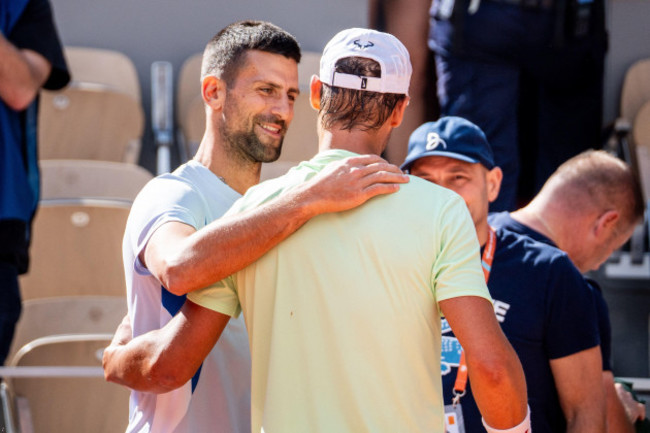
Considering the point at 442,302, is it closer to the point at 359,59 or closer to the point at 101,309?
the point at 359,59

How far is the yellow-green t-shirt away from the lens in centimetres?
152

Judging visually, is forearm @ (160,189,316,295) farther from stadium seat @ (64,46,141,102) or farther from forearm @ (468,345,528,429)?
stadium seat @ (64,46,141,102)

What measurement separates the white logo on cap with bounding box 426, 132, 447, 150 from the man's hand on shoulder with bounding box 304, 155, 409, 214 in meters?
0.92

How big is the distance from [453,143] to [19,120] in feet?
5.65

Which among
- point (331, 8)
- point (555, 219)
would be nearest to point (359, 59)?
point (555, 219)

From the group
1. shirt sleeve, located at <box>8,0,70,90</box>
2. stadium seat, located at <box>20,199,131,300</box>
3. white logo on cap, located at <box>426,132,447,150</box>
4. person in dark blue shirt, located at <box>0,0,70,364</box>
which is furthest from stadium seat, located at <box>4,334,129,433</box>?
white logo on cap, located at <box>426,132,447,150</box>

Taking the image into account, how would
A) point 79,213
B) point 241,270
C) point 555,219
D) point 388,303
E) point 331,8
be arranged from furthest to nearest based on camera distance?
point 331,8, point 79,213, point 555,219, point 241,270, point 388,303

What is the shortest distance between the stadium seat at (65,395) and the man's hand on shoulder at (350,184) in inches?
63.6

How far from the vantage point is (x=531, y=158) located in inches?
160

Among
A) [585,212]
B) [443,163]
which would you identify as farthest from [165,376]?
[585,212]

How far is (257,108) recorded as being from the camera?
2.21m

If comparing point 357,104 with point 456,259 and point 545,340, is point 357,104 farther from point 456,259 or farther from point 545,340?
point 545,340

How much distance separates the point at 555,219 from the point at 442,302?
134cm

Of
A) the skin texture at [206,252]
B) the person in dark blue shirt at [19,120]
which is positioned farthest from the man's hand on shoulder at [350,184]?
the person in dark blue shirt at [19,120]
